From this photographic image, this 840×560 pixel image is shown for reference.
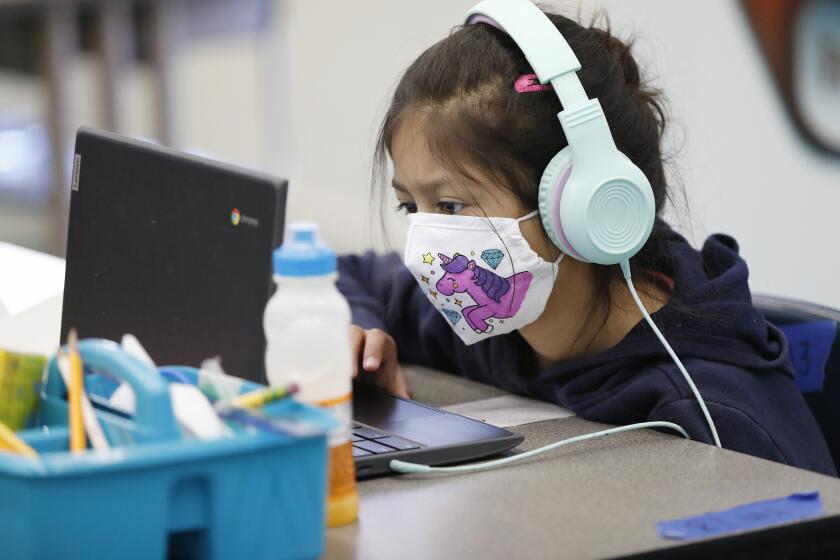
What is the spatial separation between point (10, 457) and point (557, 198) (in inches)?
23.2

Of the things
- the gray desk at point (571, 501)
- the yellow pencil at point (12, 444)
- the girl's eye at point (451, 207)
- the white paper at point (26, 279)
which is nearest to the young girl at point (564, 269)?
the girl's eye at point (451, 207)

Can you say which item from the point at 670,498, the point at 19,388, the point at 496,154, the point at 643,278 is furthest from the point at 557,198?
the point at 19,388

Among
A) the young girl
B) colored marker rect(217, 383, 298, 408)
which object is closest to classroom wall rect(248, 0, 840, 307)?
the young girl

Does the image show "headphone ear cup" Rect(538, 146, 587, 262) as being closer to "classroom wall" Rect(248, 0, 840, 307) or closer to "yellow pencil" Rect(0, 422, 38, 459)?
"yellow pencil" Rect(0, 422, 38, 459)

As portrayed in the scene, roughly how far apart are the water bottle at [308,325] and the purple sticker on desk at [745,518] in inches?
9.3

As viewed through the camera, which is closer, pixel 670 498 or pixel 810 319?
pixel 670 498

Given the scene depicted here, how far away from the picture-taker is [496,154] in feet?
3.63

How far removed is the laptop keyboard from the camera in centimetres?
90

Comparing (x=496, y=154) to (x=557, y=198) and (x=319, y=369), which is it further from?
(x=319, y=369)

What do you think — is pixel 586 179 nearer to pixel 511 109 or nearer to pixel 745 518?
pixel 511 109

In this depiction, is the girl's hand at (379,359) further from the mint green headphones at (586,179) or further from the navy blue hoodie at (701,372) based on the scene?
the mint green headphones at (586,179)

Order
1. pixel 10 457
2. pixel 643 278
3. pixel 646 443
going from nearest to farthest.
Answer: pixel 10 457 → pixel 646 443 → pixel 643 278

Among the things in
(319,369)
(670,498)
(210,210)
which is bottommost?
(670,498)

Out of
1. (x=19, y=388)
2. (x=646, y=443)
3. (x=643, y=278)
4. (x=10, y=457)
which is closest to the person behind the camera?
(x=10, y=457)
